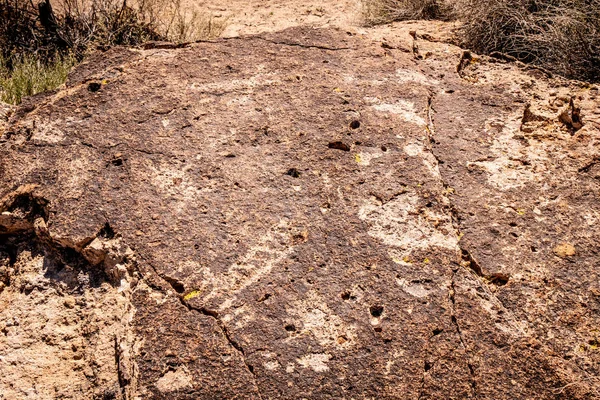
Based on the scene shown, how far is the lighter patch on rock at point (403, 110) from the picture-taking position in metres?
2.30

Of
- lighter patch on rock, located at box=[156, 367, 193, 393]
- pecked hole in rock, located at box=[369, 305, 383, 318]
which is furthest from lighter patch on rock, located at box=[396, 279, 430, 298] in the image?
lighter patch on rock, located at box=[156, 367, 193, 393]

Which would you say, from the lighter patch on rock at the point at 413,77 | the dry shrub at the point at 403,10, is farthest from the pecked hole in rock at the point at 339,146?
the dry shrub at the point at 403,10

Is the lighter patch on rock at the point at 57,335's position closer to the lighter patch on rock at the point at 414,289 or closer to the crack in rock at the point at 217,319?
the crack in rock at the point at 217,319

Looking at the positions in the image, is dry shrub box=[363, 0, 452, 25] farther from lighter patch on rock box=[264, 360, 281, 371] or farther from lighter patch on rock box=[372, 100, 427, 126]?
lighter patch on rock box=[264, 360, 281, 371]

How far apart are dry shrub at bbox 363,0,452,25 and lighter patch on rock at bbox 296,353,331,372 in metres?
3.68

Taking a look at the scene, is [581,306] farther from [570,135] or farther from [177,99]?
[177,99]

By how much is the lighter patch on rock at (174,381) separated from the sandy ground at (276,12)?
4.13 m

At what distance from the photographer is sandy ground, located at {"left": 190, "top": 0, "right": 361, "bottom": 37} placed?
17.6 ft

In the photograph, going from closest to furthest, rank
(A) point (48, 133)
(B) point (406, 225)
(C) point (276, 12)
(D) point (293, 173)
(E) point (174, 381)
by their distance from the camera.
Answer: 1. (E) point (174, 381)
2. (B) point (406, 225)
3. (D) point (293, 173)
4. (A) point (48, 133)
5. (C) point (276, 12)

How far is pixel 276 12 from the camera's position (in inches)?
224

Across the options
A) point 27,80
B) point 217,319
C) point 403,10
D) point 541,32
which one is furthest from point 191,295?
point 403,10

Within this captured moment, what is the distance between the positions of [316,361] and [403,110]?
45.9 inches

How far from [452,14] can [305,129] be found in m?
2.77

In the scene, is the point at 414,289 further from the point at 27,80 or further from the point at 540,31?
the point at 27,80
